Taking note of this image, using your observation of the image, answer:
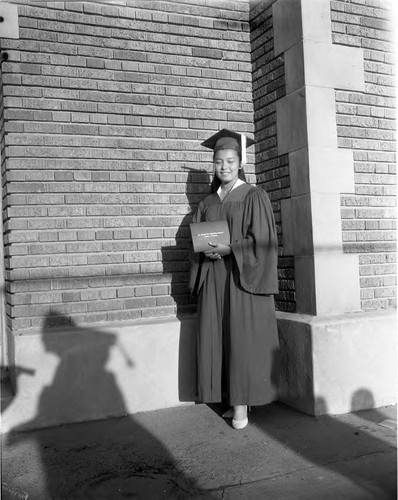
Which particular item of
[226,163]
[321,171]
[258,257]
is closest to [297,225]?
[321,171]

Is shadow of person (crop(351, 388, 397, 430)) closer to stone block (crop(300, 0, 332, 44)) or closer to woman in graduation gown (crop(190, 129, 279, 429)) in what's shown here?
woman in graduation gown (crop(190, 129, 279, 429))

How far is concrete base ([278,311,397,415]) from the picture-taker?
12.5ft

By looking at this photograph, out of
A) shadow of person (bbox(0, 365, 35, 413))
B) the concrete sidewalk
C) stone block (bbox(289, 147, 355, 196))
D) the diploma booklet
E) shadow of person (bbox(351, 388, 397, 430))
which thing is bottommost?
the concrete sidewalk

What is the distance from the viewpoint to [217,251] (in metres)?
3.71

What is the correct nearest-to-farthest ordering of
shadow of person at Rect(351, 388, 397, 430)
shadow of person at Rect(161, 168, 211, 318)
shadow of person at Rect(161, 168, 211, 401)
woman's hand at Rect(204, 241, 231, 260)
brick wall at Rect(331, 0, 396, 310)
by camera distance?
woman's hand at Rect(204, 241, 231, 260), shadow of person at Rect(351, 388, 397, 430), brick wall at Rect(331, 0, 396, 310), shadow of person at Rect(161, 168, 211, 401), shadow of person at Rect(161, 168, 211, 318)

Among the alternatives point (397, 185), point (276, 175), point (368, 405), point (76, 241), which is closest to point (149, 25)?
point (276, 175)

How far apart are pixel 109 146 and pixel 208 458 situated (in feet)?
8.21

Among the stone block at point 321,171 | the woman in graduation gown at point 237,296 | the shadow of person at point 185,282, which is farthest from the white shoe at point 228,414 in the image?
the stone block at point 321,171

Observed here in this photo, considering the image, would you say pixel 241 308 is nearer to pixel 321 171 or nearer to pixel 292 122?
pixel 321 171

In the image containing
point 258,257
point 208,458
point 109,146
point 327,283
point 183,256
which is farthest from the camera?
point 183,256

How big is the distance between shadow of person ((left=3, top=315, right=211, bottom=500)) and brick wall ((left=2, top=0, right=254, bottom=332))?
1.02 ft

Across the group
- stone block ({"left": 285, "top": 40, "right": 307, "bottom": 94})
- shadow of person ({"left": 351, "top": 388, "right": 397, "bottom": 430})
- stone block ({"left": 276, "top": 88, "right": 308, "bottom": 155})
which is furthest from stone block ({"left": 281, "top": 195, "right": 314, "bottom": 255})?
shadow of person ({"left": 351, "top": 388, "right": 397, "bottom": 430})

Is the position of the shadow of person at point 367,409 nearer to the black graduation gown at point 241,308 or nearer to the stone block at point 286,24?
the black graduation gown at point 241,308

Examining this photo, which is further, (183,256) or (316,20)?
(183,256)
